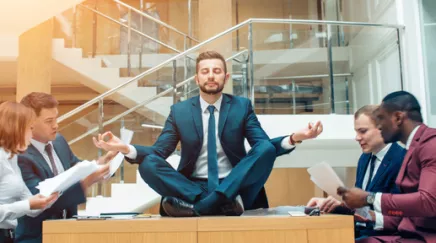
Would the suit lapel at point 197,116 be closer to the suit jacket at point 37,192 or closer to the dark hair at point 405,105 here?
the suit jacket at point 37,192

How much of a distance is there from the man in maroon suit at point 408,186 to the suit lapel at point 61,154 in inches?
63.1

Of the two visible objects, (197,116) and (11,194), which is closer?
(11,194)

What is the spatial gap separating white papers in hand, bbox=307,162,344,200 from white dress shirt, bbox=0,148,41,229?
1379 mm

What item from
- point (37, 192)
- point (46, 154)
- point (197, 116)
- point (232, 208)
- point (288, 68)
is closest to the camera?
point (232, 208)

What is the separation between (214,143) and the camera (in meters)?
2.78

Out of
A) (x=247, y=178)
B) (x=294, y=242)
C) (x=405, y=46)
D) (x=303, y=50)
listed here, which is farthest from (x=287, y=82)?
(x=294, y=242)

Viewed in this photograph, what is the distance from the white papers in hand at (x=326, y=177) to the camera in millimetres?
2406

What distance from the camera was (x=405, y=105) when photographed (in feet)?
8.34

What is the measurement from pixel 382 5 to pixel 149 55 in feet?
9.94

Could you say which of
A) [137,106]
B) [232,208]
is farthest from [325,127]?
[232,208]

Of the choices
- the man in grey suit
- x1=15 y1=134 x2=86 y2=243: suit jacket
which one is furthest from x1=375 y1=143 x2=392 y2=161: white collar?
x1=15 y1=134 x2=86 y2=243: suit jacket

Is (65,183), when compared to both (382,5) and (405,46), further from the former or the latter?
(382,5)

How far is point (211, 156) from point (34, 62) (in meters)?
4.25

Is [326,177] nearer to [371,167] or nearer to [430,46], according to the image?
[371,167]
